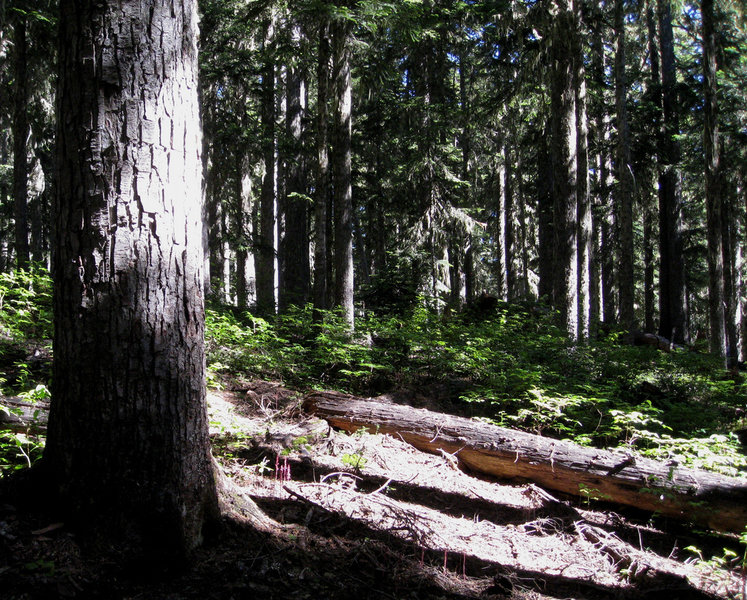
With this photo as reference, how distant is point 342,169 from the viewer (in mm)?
12297

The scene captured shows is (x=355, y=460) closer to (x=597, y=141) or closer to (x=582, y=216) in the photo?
(x=582, y=216)

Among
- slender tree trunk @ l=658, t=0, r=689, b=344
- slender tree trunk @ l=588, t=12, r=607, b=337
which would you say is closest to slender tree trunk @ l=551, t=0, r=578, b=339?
slender tree trunk @ l=588, t=12, r=607, b=337

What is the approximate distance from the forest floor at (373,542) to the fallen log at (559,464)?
0.17m

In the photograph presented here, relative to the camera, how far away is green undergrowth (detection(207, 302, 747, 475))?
6883mm

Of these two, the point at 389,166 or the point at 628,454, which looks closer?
the point at 628,454

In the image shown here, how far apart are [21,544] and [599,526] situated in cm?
473

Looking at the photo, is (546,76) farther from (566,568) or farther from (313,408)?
(566,568)

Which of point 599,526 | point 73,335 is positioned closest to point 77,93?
point 73,335

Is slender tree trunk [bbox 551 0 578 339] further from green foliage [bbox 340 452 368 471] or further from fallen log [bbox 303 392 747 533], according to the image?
green foliage [bbox 340 452 368 471]

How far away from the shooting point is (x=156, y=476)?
102 inches

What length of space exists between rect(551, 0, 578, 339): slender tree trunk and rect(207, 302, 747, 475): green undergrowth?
3.50 feet

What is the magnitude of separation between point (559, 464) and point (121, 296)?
15.0 ft

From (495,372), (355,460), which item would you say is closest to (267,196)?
(495,372)

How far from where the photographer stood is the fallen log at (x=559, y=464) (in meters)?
4.56
